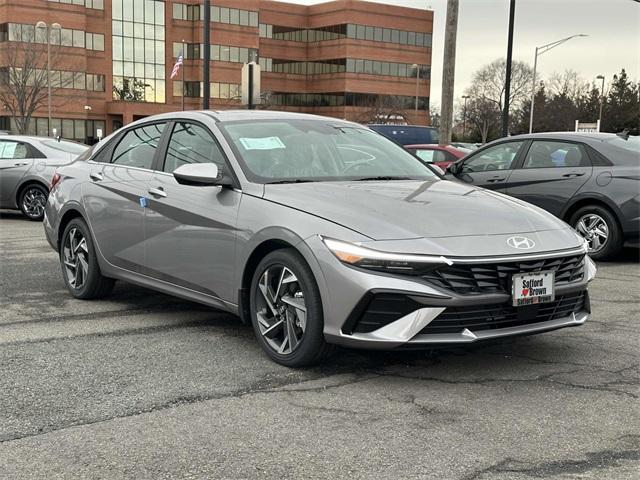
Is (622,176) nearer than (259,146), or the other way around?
(259,146)

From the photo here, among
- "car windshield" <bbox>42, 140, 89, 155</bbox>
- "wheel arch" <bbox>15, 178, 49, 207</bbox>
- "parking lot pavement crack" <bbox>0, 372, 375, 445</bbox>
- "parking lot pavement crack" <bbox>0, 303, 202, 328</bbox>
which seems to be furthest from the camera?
"car windshield" <bbox>42, 140, 89, 155</bbox>

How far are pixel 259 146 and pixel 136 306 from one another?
1.99 metres

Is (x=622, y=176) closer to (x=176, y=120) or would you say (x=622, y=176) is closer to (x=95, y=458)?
(x=176, y=120)

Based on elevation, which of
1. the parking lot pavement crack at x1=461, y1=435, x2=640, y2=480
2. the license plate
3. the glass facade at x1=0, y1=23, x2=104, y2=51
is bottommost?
the parking lot pavement crack at x1=461, y1=435, x2=640, y2=480

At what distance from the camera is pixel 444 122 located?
18.0 meters

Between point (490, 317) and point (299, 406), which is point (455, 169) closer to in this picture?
point (490, 317)

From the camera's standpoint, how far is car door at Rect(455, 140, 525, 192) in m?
9.96

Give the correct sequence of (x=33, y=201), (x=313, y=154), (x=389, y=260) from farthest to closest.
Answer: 1. (x=33, y=201)
2. (x=313, y=154)
3. (x=389, y=260)

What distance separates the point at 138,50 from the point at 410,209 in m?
74.1

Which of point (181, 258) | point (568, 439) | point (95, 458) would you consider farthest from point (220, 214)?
point (568, 439)

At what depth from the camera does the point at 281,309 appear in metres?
4.54

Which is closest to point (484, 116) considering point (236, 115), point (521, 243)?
point (236, 115)

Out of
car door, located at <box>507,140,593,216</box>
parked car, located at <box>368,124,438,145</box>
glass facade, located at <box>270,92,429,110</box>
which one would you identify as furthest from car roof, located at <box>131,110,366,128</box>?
glass facade, located at <box>270,92,429,110</box>

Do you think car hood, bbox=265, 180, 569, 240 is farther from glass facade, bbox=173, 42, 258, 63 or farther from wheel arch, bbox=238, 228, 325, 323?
glass facade, bbox=173, 42, 258, 63
